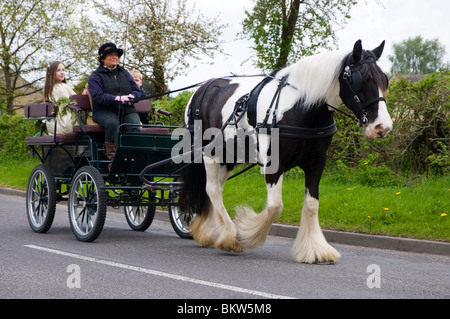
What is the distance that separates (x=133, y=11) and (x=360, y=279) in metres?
26.9

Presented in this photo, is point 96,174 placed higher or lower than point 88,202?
higher

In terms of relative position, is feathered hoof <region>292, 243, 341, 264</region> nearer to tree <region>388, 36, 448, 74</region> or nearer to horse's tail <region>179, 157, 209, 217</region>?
horse's tail <region>179, 157, 209, 217</region>

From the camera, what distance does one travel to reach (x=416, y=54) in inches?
3558

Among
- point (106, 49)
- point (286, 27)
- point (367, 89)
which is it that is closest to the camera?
point (367, 89)

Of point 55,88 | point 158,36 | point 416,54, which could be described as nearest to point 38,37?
point 158,36

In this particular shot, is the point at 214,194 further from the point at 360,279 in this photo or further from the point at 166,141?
the point at 360,279

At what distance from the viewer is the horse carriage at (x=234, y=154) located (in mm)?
6188

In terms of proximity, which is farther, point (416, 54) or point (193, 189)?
point (416, 54)

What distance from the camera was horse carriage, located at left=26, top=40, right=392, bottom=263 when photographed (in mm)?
6188

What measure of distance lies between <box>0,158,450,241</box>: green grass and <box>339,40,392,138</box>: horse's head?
248 centimetres

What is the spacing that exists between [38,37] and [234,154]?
83.1 ft

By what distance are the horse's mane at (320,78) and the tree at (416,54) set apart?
282 ft

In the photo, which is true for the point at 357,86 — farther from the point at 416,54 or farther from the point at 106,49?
the point at 416,54
